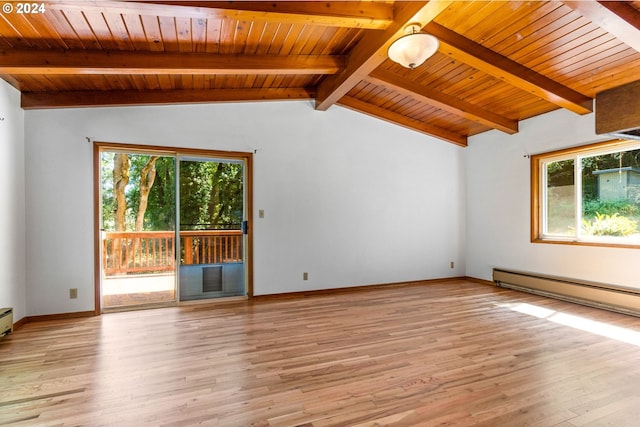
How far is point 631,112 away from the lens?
2844 mm

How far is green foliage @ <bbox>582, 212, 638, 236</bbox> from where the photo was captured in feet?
12.6

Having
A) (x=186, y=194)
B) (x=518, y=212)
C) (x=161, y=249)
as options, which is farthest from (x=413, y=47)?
(x=161, y=249)

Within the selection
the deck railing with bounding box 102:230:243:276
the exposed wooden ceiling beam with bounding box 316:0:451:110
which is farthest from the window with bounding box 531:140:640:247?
the deck railing with bounding box 102:230:243:276

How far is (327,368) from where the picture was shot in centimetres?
237

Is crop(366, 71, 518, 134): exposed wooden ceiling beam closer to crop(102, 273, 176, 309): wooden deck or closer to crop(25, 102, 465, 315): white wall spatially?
crop(25, 102, 465, 315): white wall

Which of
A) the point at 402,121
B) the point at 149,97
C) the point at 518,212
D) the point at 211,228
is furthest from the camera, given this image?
the point at 402,121

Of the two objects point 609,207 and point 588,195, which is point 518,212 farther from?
point 609,207

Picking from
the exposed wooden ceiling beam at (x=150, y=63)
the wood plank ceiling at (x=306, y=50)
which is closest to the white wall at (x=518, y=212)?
the wood plank ceiling at (x=306, y=50)

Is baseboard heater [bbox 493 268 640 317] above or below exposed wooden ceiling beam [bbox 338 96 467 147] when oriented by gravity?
below

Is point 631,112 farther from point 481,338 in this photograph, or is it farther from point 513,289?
point 513,289

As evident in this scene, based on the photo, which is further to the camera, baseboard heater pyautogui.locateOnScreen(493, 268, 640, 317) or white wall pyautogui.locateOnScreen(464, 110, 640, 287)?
white wall pyautogui.locateOnScreen(464, 110, 640, 287)

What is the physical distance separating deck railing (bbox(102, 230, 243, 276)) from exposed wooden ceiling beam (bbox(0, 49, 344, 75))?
6.85 ft

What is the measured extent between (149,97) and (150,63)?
975mm

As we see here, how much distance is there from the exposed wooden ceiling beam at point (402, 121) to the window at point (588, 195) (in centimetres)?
141
